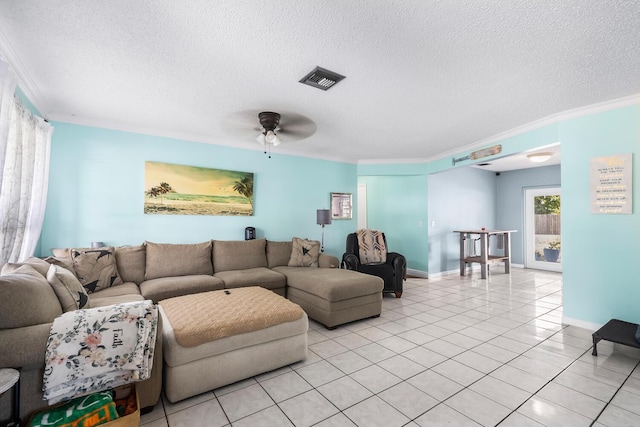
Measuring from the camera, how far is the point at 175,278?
3430mm

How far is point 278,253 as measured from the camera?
14.7 feet

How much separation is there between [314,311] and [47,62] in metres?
3.44

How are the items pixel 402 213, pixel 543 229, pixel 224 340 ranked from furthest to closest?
pixel 543 229 < pixel 402 213 < pixel 224 340

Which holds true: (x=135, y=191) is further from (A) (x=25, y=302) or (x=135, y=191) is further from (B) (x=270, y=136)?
(A) (x=25, y=302)

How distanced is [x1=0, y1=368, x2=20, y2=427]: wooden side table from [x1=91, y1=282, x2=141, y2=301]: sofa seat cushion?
132 cm

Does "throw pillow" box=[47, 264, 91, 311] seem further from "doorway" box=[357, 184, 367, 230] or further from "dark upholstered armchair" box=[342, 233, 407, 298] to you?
"doorway" box=[357, 184, 367, 230]

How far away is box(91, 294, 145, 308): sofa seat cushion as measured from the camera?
95.9 inches

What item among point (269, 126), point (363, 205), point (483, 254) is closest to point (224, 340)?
point (269, 126)

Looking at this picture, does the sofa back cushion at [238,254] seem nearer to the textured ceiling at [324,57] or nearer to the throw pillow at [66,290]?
the textured ceiling at [324,57]

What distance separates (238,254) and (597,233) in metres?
4.43

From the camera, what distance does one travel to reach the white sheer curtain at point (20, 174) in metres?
2.02

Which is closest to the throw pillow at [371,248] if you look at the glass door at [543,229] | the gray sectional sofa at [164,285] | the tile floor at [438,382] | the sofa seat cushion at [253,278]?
the gray sectional sofa at [164,285]

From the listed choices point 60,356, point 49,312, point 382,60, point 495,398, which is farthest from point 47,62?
point 495,398

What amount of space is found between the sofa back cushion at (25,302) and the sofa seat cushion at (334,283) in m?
2.27
